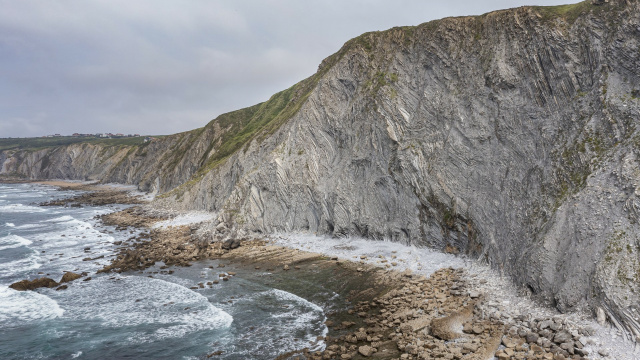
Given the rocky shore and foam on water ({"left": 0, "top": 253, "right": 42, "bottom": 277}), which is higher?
the rocky shore

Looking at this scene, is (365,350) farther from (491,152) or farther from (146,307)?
(491,152)

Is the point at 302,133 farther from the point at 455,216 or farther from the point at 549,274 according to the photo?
the point at 549,274

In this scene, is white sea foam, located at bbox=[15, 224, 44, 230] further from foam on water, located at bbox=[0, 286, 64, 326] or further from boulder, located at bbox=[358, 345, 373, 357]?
boulder, located at bbox=[358, 345, 373, 357]

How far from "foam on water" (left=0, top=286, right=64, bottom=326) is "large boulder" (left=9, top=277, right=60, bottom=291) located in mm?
547

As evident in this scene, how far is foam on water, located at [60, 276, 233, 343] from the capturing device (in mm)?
24719

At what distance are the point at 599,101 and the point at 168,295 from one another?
38.9 metres

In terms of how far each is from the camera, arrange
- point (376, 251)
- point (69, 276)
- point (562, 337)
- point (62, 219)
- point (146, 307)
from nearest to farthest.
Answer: point (562, 337), point (146, 307), point (69, 276), point (376, 251), point (62, 219)

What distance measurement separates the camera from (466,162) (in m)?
33.6

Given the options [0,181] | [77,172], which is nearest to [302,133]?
[77,172]

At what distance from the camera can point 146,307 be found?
28312 millimetres

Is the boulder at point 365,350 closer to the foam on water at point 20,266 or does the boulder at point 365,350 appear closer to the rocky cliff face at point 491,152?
the rocky cliff face at point 491,152

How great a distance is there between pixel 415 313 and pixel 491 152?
17549 mm

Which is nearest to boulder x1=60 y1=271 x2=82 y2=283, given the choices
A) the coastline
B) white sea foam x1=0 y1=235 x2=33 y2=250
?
the coastline

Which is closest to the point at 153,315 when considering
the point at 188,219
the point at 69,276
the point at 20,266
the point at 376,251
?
the point at 69,276
